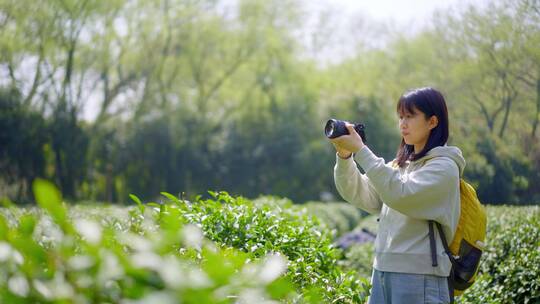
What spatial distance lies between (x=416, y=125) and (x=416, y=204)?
319 mm

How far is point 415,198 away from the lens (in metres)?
2.22

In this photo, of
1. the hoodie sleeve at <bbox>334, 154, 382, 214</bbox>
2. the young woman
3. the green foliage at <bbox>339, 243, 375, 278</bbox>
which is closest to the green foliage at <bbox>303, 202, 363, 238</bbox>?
the green foliage at <bbox>339, 243, 375, 278</bbox>

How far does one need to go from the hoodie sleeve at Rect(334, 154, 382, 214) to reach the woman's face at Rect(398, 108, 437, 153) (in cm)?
24

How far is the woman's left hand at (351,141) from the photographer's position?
231cm

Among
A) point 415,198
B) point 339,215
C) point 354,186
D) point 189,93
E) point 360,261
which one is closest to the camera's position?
point 415,198

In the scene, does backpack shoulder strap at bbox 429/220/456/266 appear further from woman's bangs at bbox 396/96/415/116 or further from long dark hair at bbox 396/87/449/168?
woman's bangs at bbox 396/96/415/116

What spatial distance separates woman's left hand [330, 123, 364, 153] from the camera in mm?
2312

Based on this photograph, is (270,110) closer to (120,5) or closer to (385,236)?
(120,5)

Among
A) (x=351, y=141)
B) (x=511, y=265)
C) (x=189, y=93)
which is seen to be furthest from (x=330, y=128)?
(x=189, y=93)

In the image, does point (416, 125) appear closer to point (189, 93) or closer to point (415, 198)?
point (415, 198)

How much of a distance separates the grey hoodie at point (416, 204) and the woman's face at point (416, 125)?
79mm

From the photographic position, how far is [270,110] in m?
22.0

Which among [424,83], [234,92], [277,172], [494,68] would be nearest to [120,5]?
[234,92]

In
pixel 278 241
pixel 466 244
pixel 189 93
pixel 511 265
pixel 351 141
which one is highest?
pixel 189 93
